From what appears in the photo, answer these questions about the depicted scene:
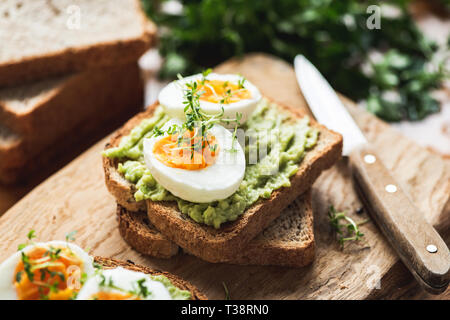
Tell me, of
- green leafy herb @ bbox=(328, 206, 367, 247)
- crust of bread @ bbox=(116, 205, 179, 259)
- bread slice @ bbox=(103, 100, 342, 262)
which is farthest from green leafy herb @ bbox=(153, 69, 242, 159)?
green leafy herb @ bbox=(328, 206, 367, 247)

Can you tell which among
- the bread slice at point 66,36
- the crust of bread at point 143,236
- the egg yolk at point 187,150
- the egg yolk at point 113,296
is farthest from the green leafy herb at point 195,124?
the bread slice at point 66,36

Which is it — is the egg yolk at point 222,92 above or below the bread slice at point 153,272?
above

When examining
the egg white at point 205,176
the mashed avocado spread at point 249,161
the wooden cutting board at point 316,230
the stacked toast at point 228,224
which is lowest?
the wooden cutting board at point 316,230

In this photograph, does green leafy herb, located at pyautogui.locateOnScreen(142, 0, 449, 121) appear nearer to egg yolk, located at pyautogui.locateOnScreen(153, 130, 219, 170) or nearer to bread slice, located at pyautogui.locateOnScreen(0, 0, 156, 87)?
bread slice, located at pyautogui.locateOnScreen(0, 0, 156, 87)

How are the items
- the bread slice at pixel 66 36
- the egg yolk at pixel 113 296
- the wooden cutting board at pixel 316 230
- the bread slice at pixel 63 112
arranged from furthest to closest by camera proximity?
the bread slice at pixel 66 36 → the bread slice at pixel 63 112 → the wooden cutting board at pixel 316 230 → the egg yolk at pixel 113 296

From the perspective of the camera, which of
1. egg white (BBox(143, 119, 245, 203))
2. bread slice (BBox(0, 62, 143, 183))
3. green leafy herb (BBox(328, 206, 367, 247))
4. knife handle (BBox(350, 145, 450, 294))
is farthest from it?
bread slice (BBox(0, 62, 143, 183))

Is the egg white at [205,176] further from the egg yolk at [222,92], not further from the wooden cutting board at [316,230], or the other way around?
the wooden cutting board at [316,230]

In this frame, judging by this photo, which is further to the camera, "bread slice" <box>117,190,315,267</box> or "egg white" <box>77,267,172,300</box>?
"bread slice" <box>117,190,315,267</box>
